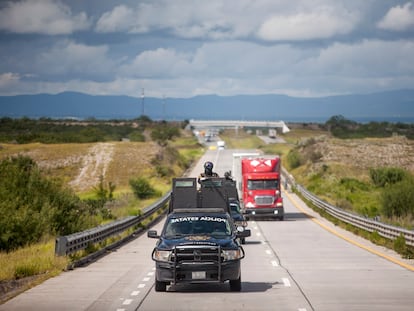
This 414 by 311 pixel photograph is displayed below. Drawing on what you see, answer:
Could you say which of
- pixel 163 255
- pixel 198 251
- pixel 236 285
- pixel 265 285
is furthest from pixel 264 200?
pixel 198 251

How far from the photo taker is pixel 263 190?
173 feet

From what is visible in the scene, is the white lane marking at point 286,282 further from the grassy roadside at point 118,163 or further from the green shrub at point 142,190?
the green shrub at point 142,190

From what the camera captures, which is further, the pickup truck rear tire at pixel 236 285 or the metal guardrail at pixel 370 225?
the metal guardrail at pixel 370 225

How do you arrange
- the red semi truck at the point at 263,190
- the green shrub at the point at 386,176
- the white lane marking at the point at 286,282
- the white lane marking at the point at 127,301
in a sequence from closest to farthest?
the white lane marking at the point at 127,301, the white lane marking at the point at 286,282, the red semi truck at the point at 263,190, the green shrub at the point at 386,176

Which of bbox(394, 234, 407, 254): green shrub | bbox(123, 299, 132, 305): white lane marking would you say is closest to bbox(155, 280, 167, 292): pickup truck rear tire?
bbox(123, 299, 132, 305): white lane marking

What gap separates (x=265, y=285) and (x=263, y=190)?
33418mm

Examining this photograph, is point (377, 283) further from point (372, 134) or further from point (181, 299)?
point (372, 134)

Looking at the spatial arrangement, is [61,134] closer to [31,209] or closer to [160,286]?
[31,209]

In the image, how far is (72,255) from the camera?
2589 centimetres

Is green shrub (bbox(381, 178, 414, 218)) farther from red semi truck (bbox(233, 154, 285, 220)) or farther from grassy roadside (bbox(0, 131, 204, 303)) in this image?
grassy roadside (bbox(0, 131, 204, 303))

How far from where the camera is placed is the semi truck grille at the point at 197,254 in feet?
57.3

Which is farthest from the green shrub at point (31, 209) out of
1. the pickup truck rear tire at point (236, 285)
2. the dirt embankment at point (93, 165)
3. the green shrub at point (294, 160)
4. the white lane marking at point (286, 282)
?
the green shrub at point (294, 160)

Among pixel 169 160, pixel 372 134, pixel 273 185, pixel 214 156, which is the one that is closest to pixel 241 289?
pixel 273 185

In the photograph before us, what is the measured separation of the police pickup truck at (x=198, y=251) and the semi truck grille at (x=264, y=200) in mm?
32957
